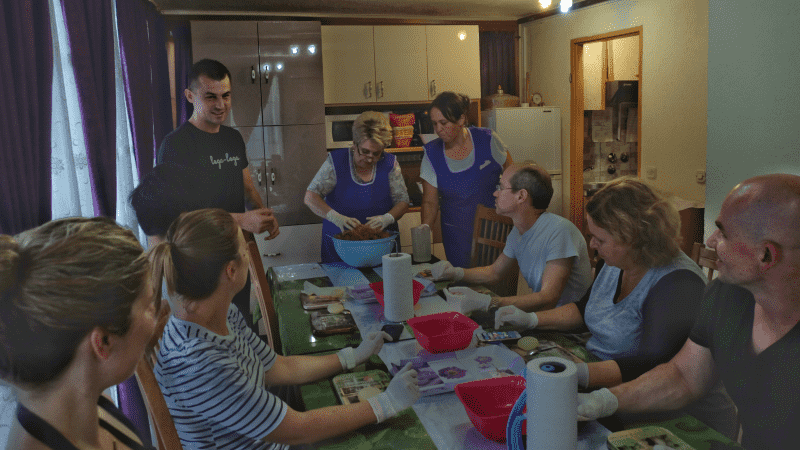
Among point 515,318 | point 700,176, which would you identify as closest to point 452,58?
point 700,176

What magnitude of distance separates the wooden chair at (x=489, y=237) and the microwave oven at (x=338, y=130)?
6.59 ft

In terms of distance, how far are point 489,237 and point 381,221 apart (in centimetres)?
57

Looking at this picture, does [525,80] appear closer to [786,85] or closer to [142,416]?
[786,85]

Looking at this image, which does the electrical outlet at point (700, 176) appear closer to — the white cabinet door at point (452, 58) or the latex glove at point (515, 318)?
the white cabinet door at point (452, 58)

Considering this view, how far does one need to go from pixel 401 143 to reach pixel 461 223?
1883 millimetres

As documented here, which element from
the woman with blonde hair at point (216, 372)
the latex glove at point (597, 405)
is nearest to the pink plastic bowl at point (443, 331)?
the woman with blonde hair at point (216, 372)

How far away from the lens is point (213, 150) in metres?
2.71

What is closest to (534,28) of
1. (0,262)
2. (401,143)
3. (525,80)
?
(525,80)

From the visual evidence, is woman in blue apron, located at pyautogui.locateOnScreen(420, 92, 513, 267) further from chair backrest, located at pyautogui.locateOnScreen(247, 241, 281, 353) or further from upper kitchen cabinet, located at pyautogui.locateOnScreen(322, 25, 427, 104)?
upper kitchen cabinet, located at pyautogui.locateOnScreen(322, 25, 427, 104)

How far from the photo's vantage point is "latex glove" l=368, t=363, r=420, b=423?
3.96 feet

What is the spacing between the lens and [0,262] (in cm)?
71

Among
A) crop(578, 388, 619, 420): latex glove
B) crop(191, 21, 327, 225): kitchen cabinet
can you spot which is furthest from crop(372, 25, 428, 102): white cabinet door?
crop(578, 388, 619, 420): latex glove

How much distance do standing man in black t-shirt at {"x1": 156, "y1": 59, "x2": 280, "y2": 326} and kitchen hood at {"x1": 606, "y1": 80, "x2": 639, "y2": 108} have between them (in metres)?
4.01

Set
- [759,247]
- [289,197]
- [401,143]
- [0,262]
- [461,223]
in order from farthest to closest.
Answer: [401,143] → [289,197] → [461,223] → [759,247] → [0,262]
